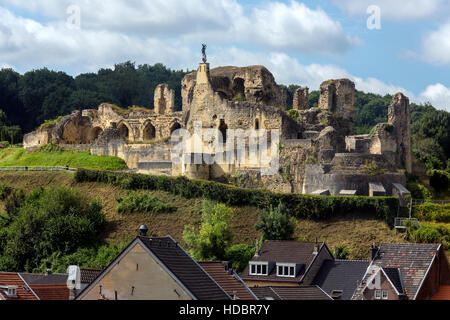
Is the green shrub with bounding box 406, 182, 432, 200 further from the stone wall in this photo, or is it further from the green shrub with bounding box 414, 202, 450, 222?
the green shrub with bounding box 414, 202, 450, 222

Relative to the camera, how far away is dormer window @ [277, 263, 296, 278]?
35678mm

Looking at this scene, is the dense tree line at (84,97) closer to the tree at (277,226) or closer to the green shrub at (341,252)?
the tree at (277,226)

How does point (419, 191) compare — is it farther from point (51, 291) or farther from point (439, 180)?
point (51, 291)

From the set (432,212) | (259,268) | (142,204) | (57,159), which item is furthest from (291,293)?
(57,159)

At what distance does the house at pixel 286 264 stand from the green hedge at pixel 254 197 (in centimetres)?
692

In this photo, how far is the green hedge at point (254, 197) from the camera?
44000 mm

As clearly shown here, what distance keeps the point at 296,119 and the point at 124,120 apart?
705 inches

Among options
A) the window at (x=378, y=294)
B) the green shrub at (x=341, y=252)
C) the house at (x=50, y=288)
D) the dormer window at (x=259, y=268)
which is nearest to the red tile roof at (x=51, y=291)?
the house at (x=50, y=288)

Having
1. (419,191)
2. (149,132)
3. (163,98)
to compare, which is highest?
(163,98)

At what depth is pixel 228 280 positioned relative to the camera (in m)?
26.5

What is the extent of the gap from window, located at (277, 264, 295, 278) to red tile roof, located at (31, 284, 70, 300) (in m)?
9.83

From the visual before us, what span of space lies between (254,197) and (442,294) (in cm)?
1735

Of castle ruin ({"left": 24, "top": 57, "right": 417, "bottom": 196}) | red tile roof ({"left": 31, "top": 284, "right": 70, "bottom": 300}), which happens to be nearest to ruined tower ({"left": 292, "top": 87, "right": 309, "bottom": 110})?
castle ruin ({"left": 24, "top": 57, "right": 417, "bottom": 196})
